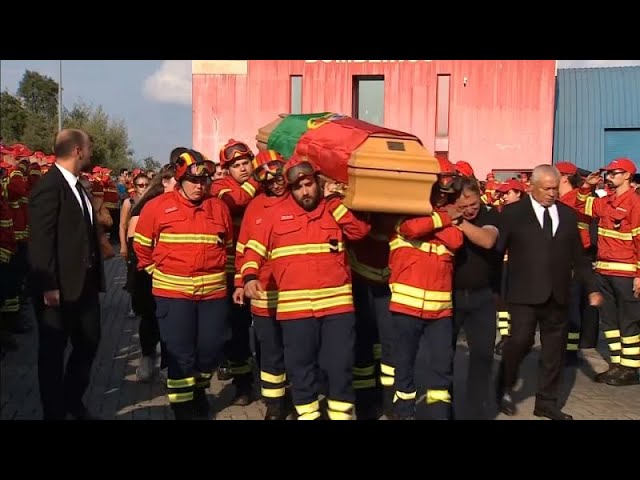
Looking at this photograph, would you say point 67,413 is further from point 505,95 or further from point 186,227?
point 505,95

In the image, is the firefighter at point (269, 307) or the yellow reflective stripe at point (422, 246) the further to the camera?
the firefighter at point (269, 307)

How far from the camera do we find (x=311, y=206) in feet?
16.9

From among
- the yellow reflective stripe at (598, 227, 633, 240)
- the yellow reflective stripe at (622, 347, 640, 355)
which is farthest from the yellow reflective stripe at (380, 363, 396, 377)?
the yellow reflective stripe at (598, 227, 633, 240)

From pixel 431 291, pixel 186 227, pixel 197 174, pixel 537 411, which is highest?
pixel 197 174

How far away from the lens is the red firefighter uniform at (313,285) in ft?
16.5

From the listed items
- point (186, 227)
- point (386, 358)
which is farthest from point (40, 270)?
point (386, 358)

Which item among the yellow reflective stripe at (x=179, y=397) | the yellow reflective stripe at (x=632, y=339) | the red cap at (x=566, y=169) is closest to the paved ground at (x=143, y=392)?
the yellow reflective stripe at (x=632, y=339)

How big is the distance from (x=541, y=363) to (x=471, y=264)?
1.22 meters

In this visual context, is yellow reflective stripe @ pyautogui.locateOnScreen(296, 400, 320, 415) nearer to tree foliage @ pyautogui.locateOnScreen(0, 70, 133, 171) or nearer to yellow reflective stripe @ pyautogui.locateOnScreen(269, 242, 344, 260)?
yellow reflective stripe @ pyautogui.locateOnScreen(269, 242, 344, 260)

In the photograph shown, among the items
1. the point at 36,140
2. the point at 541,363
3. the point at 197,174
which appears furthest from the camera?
the point at 36,140

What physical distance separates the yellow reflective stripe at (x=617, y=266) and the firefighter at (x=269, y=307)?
400cm

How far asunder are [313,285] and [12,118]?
46354 millimetres

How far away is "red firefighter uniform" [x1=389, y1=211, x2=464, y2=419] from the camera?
16.9 feet

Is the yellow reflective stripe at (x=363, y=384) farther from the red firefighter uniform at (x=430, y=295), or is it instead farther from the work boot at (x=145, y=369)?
the work boot at (x=145, y=369)
